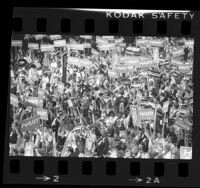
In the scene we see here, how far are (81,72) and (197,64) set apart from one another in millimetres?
1153

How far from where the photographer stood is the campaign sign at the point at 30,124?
14.4 ft

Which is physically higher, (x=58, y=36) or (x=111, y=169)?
(x=58, y=36)

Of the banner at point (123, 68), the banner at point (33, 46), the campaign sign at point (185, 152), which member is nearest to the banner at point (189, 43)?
the banner at point (123, 68)

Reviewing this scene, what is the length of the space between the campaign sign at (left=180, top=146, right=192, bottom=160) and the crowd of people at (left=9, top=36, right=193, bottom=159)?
0.13 feet

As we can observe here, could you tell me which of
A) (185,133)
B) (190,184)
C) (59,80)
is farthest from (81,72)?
(190,184)

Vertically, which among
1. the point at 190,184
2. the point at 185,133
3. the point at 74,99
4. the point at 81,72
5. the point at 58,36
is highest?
the point at 58,36

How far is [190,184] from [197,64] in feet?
3.87

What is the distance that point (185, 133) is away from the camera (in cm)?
435

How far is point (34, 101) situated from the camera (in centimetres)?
440

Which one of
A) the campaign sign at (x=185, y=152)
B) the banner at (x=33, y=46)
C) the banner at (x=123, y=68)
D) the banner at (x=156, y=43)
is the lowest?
the campaign sign at (x=185, y=152)

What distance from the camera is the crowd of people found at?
4.36 meters

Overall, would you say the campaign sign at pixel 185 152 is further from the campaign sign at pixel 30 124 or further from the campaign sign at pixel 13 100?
the campaign sign at pixel 13 100

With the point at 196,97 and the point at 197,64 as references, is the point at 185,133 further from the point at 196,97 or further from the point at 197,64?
the point at 197,64

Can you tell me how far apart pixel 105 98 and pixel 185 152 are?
3.10 feet
